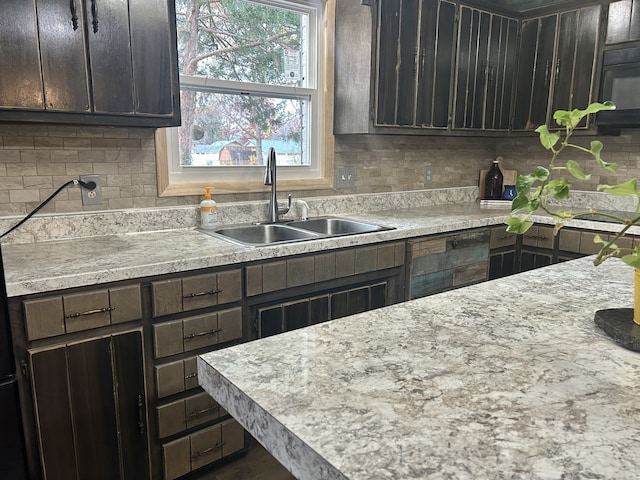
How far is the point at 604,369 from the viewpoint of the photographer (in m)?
0.87

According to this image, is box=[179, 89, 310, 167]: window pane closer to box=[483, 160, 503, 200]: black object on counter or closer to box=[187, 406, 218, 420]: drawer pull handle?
box=[187, 406, 218, 420]: drawer pull handle

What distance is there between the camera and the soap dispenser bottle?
235 centimetres

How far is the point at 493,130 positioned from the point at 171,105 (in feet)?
7.72

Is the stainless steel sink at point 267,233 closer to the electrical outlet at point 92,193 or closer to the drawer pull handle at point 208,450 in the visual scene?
the electrical outlet at point 92,193

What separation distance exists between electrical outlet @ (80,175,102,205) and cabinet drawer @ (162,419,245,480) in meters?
1.09

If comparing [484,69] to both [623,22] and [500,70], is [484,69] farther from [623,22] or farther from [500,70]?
[623,22]

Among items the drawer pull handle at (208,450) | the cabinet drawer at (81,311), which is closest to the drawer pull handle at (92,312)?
the cabinet drawer at (81,311)

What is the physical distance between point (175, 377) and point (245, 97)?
1.54 meters

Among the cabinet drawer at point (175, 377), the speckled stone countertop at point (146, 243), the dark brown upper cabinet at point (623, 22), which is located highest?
the dark brown upper cabinet at point (623, 22)

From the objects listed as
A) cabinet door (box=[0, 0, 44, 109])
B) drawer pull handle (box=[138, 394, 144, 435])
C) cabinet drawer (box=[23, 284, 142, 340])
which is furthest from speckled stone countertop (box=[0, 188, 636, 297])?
cabinet door (box=[0, 0, 44, 109])

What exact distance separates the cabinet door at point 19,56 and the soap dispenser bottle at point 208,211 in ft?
2.82

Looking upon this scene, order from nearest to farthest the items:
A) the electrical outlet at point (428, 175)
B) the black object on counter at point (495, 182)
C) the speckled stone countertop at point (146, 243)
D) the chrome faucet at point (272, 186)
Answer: the speckled stone countertop at point (146, 243) < the chrome faucet at point (272, 186) < the electrical outlet at point (428, 175) < the black object on counter at point (495, 182)

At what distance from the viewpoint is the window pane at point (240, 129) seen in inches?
96.5

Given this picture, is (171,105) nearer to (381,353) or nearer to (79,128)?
(79,128)
